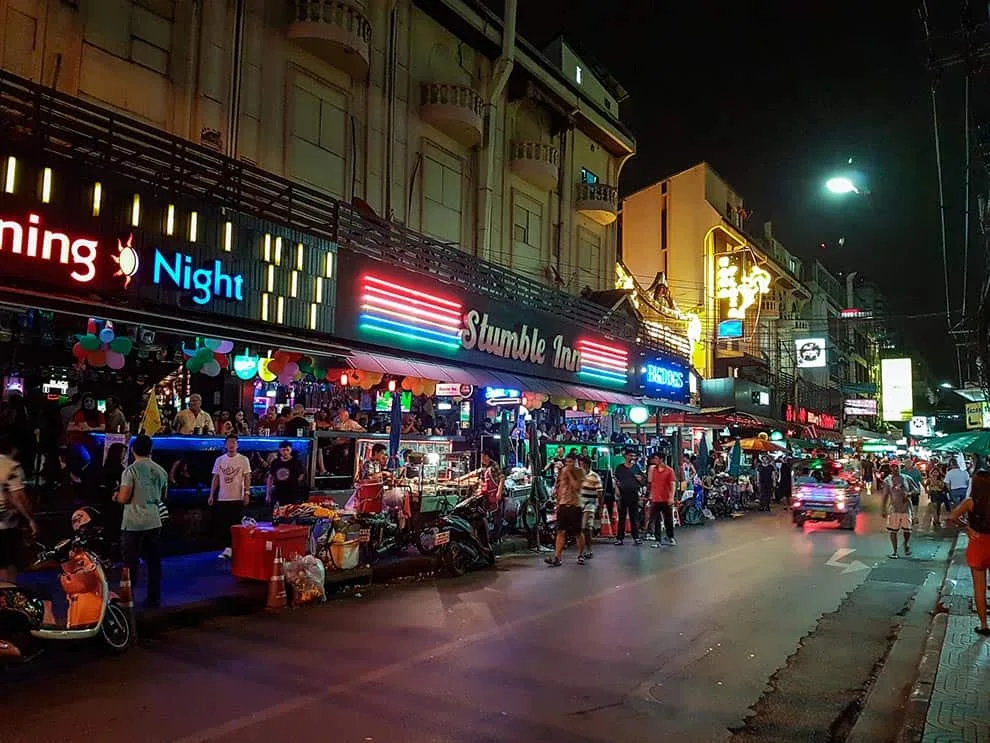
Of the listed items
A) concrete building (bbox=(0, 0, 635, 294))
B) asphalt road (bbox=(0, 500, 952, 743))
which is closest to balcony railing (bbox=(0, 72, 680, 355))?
concrete building (bbox=(0, 0, 635, 294))

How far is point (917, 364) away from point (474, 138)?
305 ft

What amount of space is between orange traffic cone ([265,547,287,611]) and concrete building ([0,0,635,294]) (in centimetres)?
855

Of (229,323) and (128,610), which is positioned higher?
(229,323)

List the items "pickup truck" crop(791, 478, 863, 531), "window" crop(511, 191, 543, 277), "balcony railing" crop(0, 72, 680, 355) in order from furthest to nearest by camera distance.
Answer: "window" crop(511, 191, 543, 277) < "pickup truck" crop(791, 478, 863, 531) < "balcony railing" crop(0, 72, 680, 355)

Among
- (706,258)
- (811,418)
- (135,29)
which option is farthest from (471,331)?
(811,418)

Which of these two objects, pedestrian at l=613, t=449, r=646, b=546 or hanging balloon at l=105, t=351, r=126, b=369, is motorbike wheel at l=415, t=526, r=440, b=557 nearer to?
hanging balloon at l=105, t=351, r=126, b=369

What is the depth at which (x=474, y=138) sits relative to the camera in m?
20.6

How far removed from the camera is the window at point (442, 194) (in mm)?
19500

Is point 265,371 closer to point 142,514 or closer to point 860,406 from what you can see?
point 142,514

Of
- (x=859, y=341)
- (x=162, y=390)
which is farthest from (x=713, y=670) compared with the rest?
(x=859, y=341)

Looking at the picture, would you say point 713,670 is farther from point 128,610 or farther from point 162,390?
point 162,390

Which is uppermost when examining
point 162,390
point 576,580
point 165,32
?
point 165,32

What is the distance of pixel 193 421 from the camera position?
41.8 feet

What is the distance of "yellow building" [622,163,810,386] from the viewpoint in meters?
37.6
